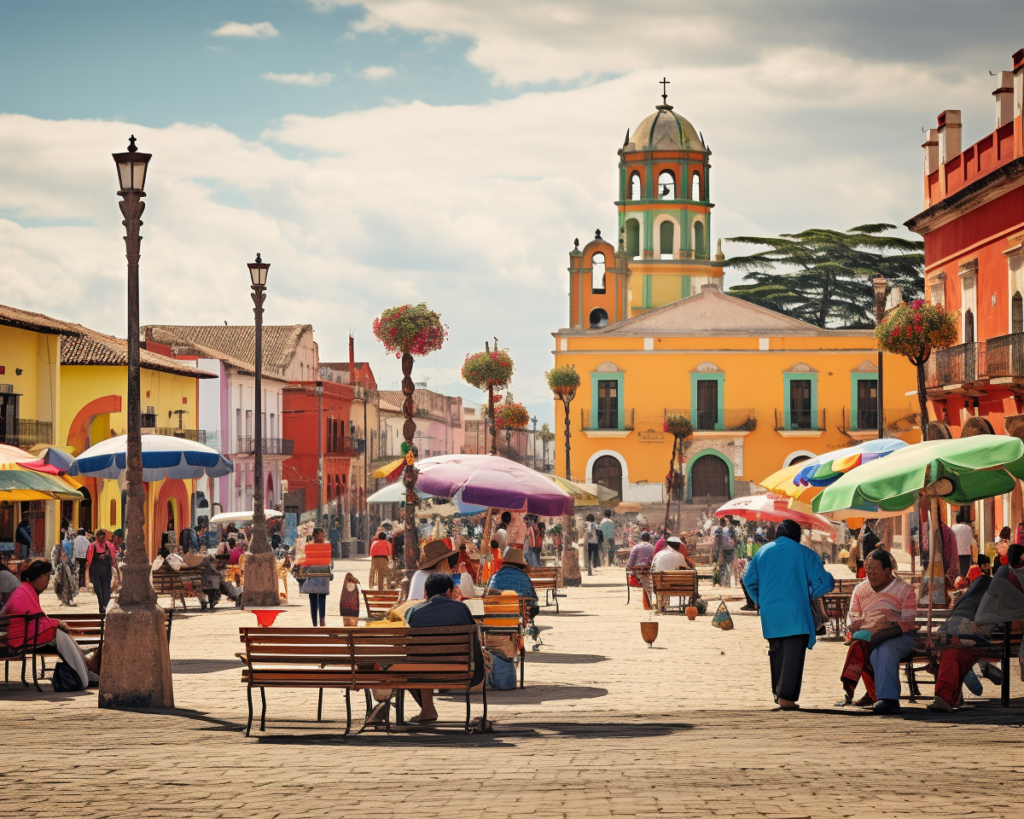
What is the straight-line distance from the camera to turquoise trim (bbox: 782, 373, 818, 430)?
60875mm

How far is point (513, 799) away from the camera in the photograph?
652 cm

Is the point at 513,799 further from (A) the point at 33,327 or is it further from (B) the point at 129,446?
(A) the point at 33,327

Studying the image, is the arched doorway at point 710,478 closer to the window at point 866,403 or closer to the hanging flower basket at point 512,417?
the window at point 866,403

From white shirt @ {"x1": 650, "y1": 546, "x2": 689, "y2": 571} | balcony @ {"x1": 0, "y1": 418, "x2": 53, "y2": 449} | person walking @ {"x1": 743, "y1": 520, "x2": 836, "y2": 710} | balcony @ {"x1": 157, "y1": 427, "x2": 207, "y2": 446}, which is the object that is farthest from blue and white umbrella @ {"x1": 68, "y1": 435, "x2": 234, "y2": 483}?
balcony @ {"x1": 157, "y1": 427, "x2": 207, "y2": 446}

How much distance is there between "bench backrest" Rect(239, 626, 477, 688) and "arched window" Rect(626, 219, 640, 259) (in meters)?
58.6

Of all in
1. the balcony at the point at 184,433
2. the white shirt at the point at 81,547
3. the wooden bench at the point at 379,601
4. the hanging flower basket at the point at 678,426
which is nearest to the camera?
the wooden bench at the point at 379,601

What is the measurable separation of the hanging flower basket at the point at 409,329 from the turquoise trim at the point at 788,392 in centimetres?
4449

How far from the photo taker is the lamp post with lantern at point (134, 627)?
10.1 m

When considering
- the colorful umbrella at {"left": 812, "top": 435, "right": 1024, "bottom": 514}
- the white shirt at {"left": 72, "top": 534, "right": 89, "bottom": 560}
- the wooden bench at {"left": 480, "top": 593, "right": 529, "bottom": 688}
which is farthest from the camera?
the white shirt at {"left": 72, "top": 534, "right": 89, "bottom": 560}

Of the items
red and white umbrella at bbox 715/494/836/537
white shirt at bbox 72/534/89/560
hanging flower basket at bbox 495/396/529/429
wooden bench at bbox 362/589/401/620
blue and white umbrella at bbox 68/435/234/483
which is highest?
hanging flower basket at bbox 495/396/529/429

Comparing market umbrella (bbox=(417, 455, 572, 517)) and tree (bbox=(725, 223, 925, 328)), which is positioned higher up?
tree (bbox=(725, 223, 925, 328))

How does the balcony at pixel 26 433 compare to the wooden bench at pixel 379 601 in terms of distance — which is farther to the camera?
the balcony at pixel 26 433

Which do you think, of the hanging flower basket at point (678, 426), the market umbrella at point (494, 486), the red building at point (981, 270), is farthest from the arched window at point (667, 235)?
the market umbrella at point (494, 486)

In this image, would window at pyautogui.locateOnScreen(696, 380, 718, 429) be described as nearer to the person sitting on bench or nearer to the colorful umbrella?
the colorful umbrella
